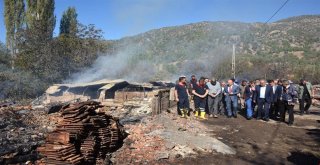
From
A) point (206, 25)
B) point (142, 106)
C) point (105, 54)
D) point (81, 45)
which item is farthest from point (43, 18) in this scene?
point (206, 25)

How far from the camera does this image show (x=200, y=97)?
44.9 ft

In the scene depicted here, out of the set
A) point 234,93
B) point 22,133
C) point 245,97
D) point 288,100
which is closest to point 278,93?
point 288,100

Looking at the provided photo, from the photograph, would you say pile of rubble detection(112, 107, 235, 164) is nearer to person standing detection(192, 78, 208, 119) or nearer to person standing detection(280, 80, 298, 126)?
person standing detection(192, 78, 208, 119)

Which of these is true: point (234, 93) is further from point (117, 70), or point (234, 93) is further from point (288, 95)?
point (117, 70)

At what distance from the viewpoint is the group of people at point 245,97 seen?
1313 cm

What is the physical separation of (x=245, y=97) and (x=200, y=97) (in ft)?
6.75

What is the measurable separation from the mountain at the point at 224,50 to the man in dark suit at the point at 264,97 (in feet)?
67.7

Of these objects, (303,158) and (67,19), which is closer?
(303,158)

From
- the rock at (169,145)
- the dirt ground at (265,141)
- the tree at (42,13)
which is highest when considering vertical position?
the tree at (42,13)

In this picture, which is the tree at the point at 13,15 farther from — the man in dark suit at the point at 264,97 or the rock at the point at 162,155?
the rock at the point at 162,155

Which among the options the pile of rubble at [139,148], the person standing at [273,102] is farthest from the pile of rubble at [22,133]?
the person standing at [273,102]

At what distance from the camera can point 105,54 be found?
3491 cm

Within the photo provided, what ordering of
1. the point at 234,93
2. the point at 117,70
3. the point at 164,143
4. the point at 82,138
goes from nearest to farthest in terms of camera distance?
1. the point at 82,138
2. the point at 164,143
3. the point at 234,93
4. the point at 117,70

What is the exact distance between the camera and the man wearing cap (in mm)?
14062
